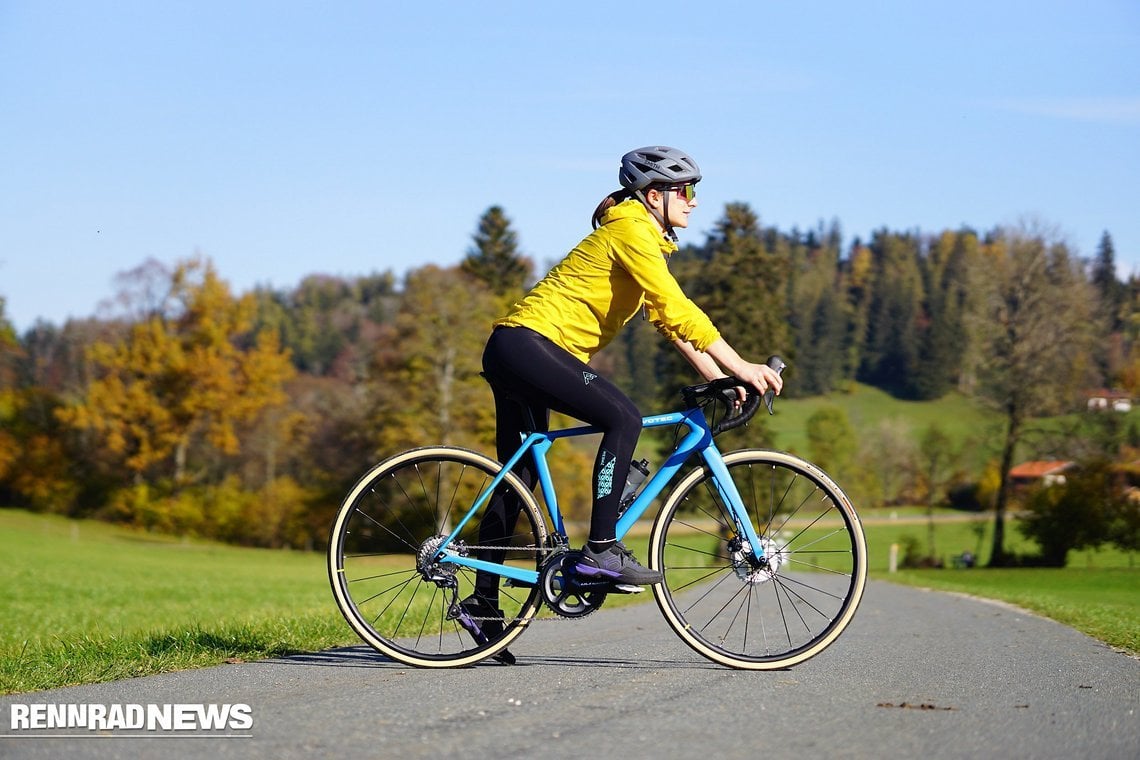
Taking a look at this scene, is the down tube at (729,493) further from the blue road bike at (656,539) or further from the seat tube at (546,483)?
the seat tube at (546,483)

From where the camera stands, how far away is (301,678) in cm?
525

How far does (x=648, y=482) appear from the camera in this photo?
19.5 ft

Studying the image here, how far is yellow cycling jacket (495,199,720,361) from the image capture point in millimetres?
5672

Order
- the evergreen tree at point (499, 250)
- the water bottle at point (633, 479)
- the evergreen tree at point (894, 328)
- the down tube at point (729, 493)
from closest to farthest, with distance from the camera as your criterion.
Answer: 1. the water bottle at point (633, 479)
2. the down tube at point (729, 493)
3. the evergreen tree at point (499, 250)
4. the evergreen tree at point (894, 328)

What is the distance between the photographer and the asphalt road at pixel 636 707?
3.80 meters

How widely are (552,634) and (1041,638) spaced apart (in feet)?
10.8

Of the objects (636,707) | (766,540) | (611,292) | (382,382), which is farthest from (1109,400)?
(636,707)

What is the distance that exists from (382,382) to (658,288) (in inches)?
1962

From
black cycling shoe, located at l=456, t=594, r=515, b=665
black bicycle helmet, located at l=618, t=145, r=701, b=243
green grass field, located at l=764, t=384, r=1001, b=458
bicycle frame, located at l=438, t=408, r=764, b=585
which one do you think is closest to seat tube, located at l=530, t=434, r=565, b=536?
bicycle frame, located at l=438, t=408, r=764, b=585

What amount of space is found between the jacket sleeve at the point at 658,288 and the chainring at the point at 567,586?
1.08 meters

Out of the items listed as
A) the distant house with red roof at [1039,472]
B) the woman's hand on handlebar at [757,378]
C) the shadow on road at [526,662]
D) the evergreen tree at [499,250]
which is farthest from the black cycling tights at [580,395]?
the evergreen tree at [499,250]

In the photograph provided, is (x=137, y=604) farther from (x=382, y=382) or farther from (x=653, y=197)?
(x=382, y=382)

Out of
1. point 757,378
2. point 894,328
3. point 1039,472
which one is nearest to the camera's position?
point 757,378

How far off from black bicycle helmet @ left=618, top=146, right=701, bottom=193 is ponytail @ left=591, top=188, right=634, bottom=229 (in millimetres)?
67
